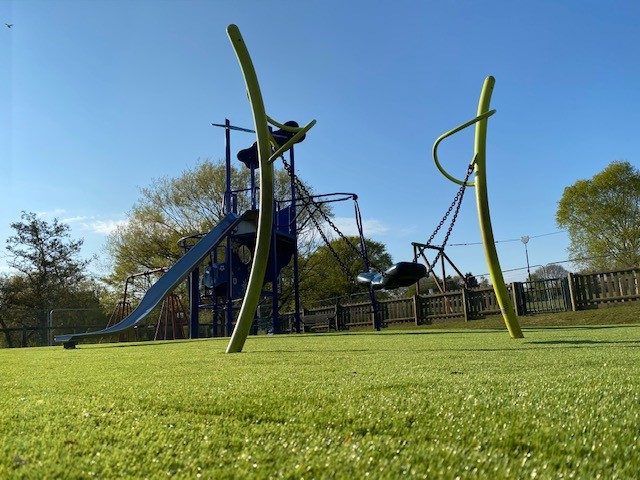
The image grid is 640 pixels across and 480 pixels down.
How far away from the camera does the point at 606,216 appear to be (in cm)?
2762

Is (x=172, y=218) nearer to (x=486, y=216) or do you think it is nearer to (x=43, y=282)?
(x=43, y=282)

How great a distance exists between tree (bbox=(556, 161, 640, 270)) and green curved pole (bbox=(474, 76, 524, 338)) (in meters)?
23.4

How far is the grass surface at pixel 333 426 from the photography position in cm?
116

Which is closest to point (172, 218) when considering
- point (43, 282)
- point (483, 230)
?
point (43, 282)

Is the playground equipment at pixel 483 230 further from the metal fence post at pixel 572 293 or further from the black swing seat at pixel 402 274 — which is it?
the metal fence post at pixel 572 293

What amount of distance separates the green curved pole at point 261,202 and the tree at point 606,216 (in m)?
25.2

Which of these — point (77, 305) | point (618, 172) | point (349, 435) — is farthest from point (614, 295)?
point (77, 305)

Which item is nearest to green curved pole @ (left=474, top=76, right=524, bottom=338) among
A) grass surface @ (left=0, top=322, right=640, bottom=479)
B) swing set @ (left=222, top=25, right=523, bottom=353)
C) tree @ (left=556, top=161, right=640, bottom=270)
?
swing set @ (left=222, top=25, right=523, bottom=353)

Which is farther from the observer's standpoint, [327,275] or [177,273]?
[327,275]

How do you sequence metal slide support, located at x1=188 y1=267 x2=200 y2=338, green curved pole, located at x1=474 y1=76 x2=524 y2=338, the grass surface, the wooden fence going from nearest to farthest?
1. the grass surface
2. green curved pole, located at x1=474 y1=76 x2=524 y2=338
3. the wooden fence
4. metal slide support, located at x1=188 y1=267 x2=200 y2=338

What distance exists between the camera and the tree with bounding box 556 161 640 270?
88.6ft

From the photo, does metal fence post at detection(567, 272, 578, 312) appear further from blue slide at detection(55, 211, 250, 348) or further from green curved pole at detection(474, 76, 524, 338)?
green curved pole at detection(474, 76, 524, 338)

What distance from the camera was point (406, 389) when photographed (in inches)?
88.3

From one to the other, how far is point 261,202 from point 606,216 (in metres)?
26.9
